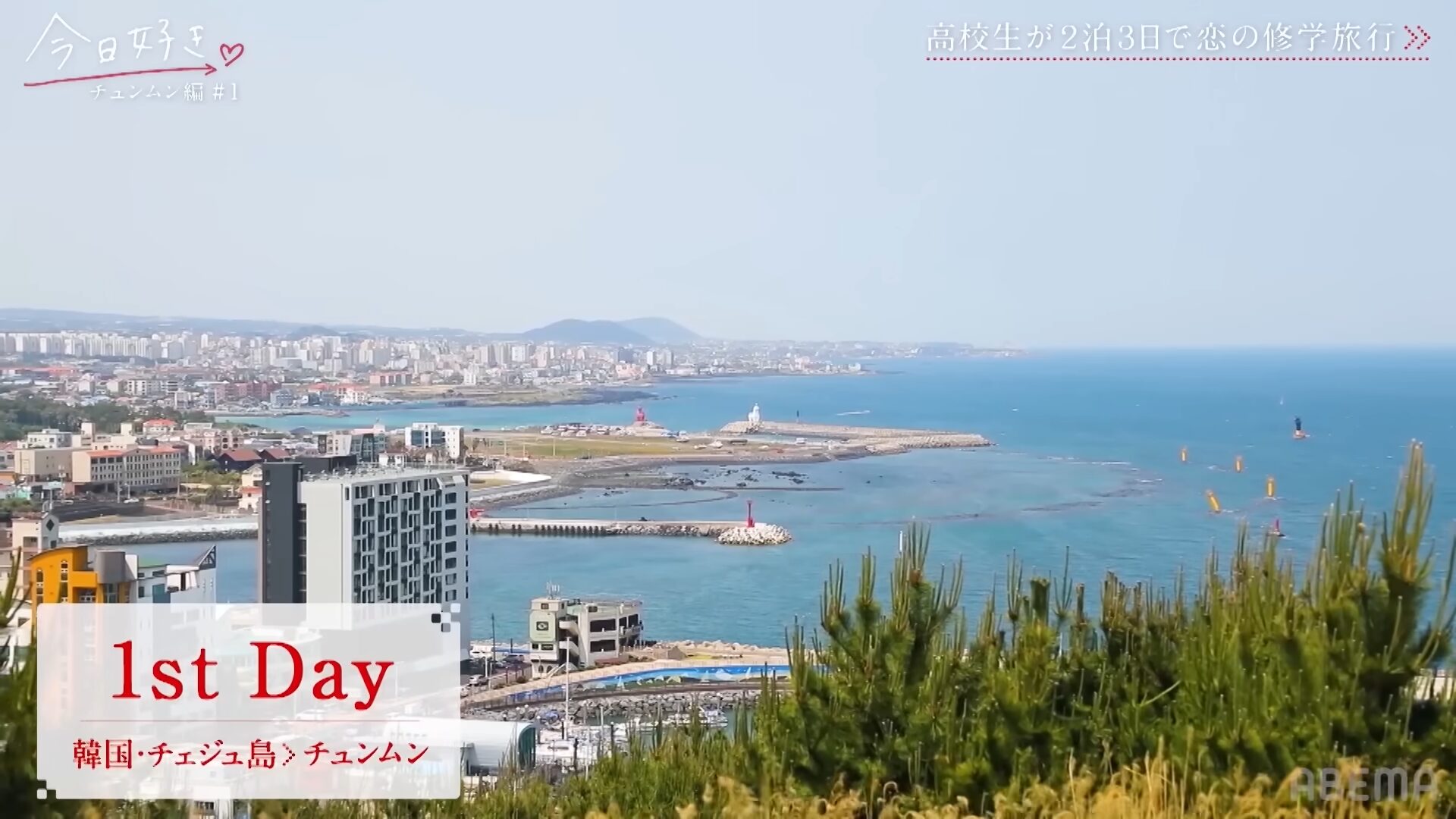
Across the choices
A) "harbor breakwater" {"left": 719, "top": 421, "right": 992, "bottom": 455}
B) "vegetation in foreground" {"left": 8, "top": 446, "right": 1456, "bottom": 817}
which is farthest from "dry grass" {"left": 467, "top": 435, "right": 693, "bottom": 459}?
"vegetation in foreground" {"left": 8, "top": 446, "right": 1456, "bottom": 817}

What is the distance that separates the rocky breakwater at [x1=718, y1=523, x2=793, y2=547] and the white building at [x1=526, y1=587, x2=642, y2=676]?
4.34 metres

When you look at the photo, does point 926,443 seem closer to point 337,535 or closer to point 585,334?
point 337,535

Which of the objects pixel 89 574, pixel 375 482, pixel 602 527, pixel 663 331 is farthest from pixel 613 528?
pixel 663 331

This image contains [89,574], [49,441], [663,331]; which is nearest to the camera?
[89,574]

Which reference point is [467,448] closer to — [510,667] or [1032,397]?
[510,667]

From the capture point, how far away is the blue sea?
32.9ft

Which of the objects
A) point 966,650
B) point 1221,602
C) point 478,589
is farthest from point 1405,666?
point 478,589

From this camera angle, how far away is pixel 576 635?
792 cm

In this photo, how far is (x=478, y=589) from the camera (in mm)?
10586

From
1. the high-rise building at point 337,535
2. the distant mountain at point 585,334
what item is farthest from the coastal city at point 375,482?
the distant mountain at point 585,334

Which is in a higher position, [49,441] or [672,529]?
[49,441]

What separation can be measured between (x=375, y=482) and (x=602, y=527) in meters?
A: 6.61

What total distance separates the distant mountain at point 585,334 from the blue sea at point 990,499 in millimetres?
26437

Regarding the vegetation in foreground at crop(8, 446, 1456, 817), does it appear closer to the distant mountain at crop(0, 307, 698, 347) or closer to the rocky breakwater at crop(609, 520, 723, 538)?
the rocky breakwater at crop(609, 520, 723, 538)
